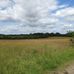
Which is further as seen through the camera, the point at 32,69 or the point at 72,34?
the point at 72,34

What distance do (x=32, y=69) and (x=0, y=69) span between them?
1.95 metres

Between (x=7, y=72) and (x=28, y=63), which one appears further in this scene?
(x=28, y=63)

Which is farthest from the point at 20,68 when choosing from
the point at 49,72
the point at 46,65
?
the point at 46,65

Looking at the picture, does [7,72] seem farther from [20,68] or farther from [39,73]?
[39,73]

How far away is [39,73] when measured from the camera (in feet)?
40.4

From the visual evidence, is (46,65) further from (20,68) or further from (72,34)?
(72,34)

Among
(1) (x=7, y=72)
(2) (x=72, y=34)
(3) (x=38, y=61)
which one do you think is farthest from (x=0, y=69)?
(2) (x=72, y=34)

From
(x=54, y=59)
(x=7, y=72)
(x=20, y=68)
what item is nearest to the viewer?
(x=7, y=72)

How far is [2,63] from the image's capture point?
1214 cm

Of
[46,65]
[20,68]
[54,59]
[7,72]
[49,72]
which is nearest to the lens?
[7,72]

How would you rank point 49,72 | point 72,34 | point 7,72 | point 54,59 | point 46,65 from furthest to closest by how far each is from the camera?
1. point 72,34
2. point 54,59
3. point 46,65
4. point 49,72
5. point 7,72

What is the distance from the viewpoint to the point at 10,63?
41.1 ft

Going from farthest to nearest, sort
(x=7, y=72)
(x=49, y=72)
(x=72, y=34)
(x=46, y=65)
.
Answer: (x=72, y=34) → (x=46, y=65) → (x=49, y=72) → (x=7, y=72)

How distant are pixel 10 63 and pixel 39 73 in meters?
1.53
